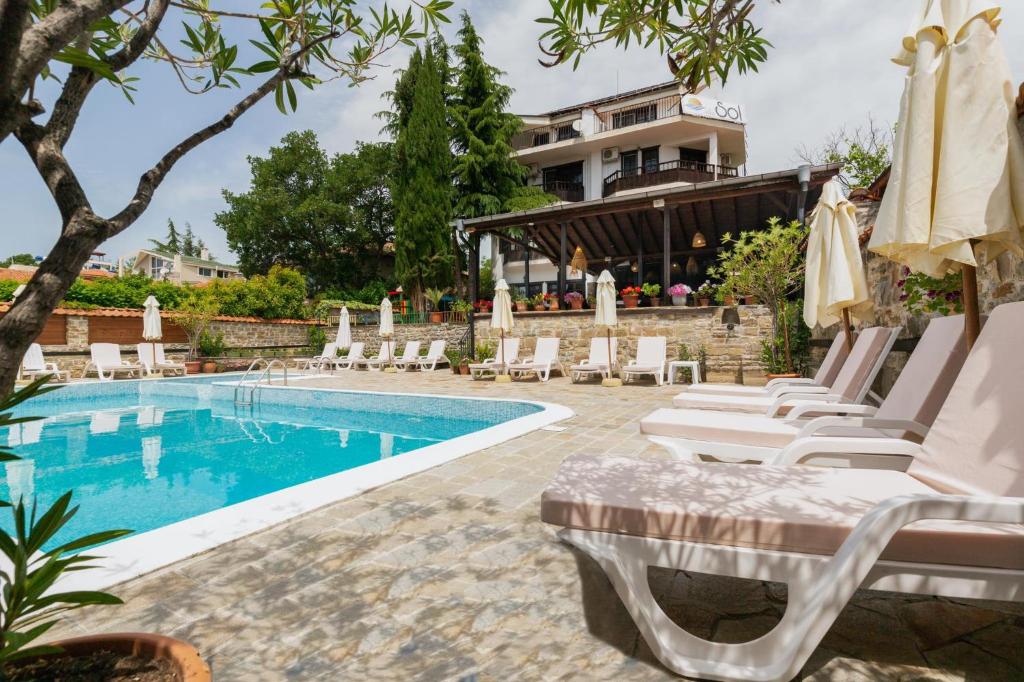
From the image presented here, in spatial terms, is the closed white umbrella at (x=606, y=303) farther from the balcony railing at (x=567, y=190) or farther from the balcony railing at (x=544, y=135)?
the balcony railing at (x=544, y=135)

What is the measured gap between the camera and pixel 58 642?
48.5 inches

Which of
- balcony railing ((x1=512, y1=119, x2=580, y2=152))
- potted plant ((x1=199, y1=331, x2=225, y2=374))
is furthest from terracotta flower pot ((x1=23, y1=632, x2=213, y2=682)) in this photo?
balcony railing ((x1=512, y1=119, x2=580, y2=152))

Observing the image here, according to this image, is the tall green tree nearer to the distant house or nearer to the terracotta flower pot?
the terracotta flower pot

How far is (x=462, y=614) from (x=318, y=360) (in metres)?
16.4

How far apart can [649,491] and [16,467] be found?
7262 mm

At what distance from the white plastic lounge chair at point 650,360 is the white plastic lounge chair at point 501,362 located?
9.28 feet

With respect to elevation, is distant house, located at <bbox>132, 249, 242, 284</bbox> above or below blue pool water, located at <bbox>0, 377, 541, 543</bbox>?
above

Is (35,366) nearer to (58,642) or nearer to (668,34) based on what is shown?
(58,642)

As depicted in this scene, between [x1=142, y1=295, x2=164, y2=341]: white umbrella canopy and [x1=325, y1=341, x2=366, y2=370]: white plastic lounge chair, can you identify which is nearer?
[x1=142, y1=295, x2=164, y2=341]: white umbrella canopy

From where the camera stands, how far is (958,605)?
6.23 ft

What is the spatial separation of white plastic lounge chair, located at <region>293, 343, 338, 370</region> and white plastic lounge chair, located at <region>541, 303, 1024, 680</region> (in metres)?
16.1

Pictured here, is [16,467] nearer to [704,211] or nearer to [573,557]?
[573,557]

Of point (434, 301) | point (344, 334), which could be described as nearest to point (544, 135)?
point (434, 301)

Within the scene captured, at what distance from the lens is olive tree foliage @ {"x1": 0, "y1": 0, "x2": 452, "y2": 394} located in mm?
889
